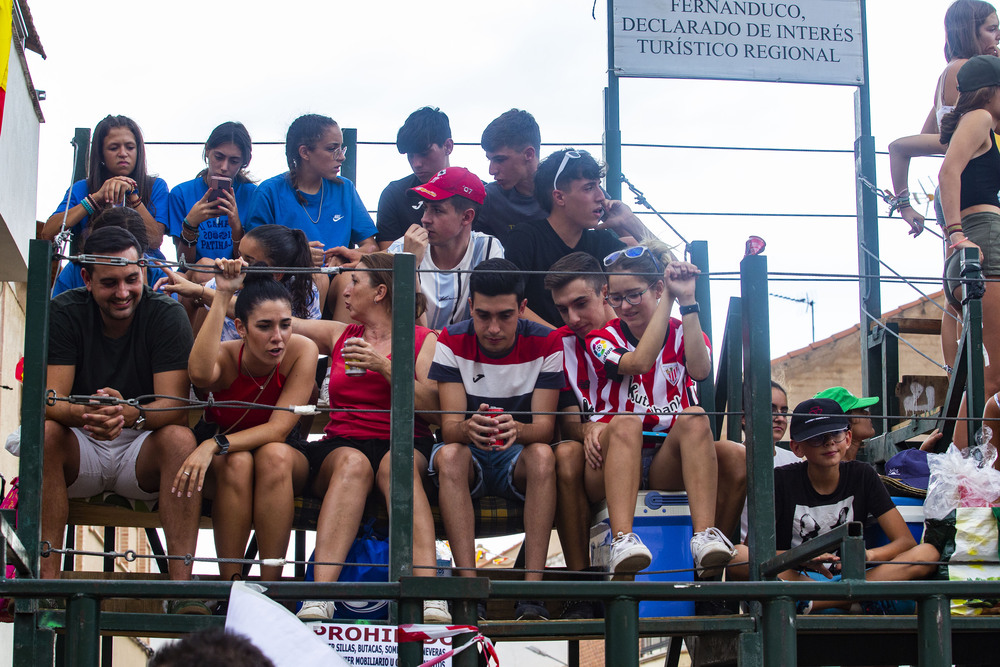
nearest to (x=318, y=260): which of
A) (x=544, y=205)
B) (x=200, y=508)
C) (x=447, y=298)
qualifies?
(x=447, y=298)

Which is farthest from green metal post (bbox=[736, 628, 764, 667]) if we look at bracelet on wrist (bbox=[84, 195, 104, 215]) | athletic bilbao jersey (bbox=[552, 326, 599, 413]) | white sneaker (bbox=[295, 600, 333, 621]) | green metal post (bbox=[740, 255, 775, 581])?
bracelet on wrist (bbox=[84, 195, 104, 215])

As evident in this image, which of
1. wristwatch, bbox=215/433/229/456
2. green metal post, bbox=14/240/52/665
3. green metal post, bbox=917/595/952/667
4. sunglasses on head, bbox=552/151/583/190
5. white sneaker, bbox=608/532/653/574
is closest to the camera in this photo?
green metal post, bbox=14/240/52/665

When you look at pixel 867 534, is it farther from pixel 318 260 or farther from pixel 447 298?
pixel 318 260

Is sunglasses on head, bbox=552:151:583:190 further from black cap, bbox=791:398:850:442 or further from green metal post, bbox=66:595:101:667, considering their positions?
green metal post, bbox=66:595:101:667

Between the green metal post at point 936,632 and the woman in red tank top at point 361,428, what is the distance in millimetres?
1639

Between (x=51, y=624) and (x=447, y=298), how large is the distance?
271cm

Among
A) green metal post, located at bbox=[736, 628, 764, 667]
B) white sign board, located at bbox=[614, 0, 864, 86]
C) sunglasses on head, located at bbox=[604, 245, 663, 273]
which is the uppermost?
white sign board, located at bbox=[614, 0, 864, 86]

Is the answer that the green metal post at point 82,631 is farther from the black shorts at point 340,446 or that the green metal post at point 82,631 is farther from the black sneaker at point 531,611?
the black sneaker at point 531,611

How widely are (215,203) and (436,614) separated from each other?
3116 millimetres

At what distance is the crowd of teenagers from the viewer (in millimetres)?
4695

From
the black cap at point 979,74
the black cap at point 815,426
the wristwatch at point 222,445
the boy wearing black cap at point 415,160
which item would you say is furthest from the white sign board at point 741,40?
the wristwatch at point 222,445

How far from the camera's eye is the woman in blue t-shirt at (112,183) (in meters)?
6.37

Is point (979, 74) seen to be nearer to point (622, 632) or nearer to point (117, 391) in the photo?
point (622, 632)

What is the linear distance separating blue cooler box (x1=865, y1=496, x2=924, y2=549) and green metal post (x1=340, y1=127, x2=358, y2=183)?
13.1ft
